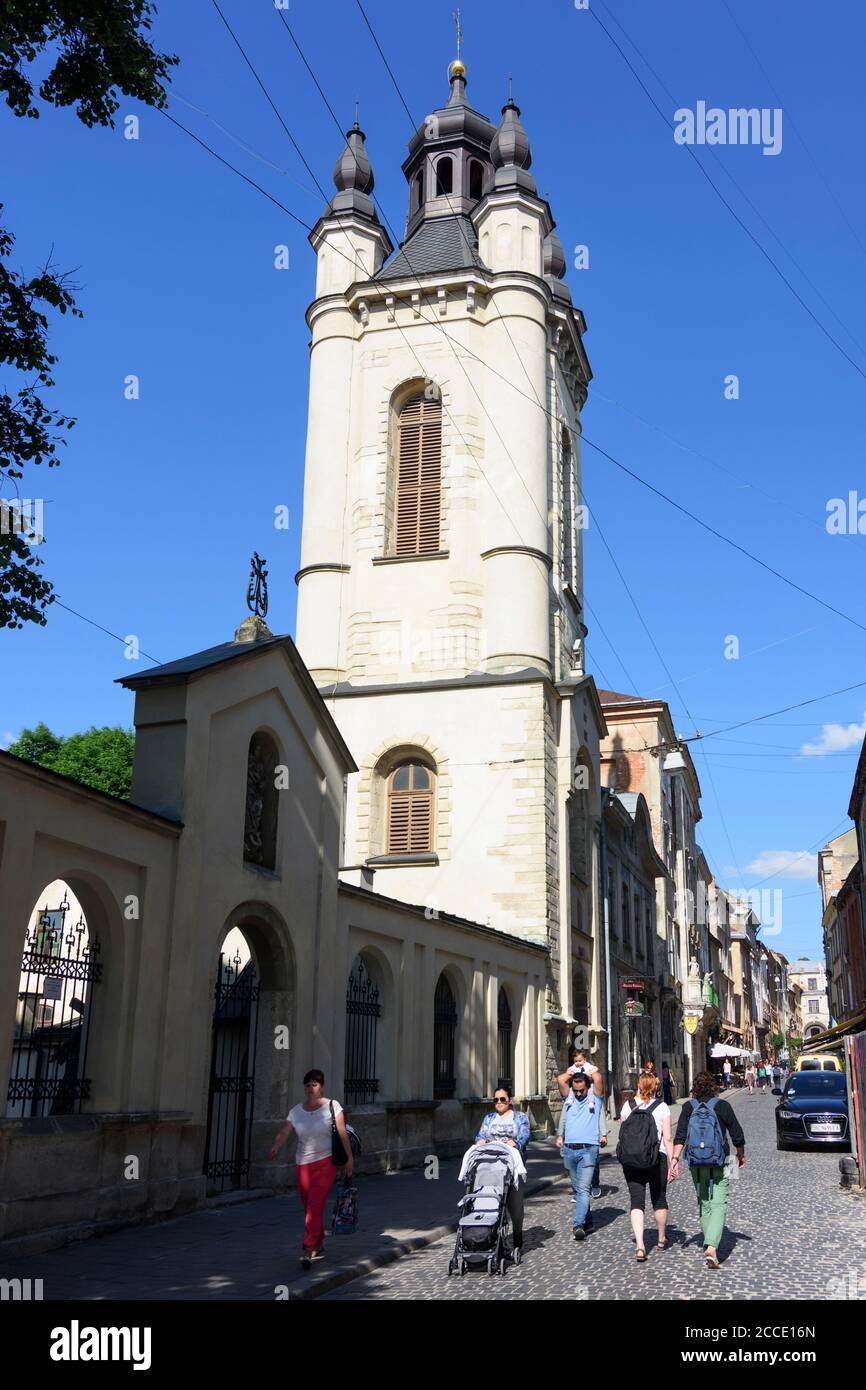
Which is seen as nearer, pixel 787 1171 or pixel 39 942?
pixel 39 942

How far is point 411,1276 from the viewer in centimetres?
975

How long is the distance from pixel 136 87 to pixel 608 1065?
26564 millimetres

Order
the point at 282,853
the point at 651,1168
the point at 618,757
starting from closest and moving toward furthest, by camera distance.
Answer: the point at 651,1168
the point at 282,853
the point at 618,757

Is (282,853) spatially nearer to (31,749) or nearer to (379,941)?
(379,941)

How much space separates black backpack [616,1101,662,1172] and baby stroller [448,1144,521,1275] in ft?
3.41

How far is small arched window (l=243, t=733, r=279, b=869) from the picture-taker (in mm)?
→ 14781

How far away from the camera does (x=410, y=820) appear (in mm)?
28469

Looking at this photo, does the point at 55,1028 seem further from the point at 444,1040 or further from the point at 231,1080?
the point at 444,1040

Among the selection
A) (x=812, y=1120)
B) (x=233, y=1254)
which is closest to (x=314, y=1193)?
(x=233, y=1254)

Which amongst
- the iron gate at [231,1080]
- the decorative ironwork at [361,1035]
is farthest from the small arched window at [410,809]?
the iron gate at [231,1080]

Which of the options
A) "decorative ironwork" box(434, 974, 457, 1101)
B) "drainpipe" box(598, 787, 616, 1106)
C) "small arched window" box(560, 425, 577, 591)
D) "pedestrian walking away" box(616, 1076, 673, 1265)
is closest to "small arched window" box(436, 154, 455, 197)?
"small arched window" box(560, 425, 577, 591)

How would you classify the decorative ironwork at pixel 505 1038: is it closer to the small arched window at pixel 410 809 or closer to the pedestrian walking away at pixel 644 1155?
the small arched window at pixel 410 809

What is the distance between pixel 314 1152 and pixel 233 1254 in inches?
42.8
